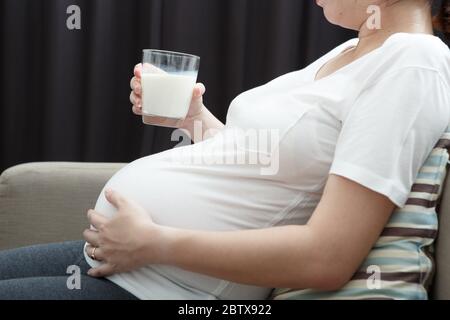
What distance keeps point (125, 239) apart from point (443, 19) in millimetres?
645

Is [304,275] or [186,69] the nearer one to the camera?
[304,275]

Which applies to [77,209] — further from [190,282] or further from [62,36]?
[62,36]

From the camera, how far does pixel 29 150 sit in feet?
6.80

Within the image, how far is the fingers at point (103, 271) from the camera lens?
0.84 meters

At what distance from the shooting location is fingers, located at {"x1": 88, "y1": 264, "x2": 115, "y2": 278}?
84cm

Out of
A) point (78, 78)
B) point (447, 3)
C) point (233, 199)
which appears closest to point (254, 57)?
point (78, 78)

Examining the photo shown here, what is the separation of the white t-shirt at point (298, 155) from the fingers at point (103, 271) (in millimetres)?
18

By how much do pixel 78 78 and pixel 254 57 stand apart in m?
0.64

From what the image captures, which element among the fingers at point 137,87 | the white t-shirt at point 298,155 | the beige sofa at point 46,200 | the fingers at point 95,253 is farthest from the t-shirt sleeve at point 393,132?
the beige sofa at point 46,200

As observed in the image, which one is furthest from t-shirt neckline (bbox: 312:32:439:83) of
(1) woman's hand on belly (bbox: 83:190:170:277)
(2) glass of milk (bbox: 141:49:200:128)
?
(1) woman's hand on belly (bbox: 83:190:170:277)

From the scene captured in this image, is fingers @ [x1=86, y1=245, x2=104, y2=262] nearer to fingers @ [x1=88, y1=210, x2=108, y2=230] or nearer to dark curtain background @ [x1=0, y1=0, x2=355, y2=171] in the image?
fingers @ [x1=88, y1=210, x2=108, y2=230]

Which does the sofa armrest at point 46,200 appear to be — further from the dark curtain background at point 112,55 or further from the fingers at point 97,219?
the dark curtain background at point 112,55

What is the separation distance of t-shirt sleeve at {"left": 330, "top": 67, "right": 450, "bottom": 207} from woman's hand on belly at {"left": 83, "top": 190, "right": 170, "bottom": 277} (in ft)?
0.88

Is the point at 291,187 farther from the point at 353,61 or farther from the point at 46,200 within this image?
the point at 46,200
